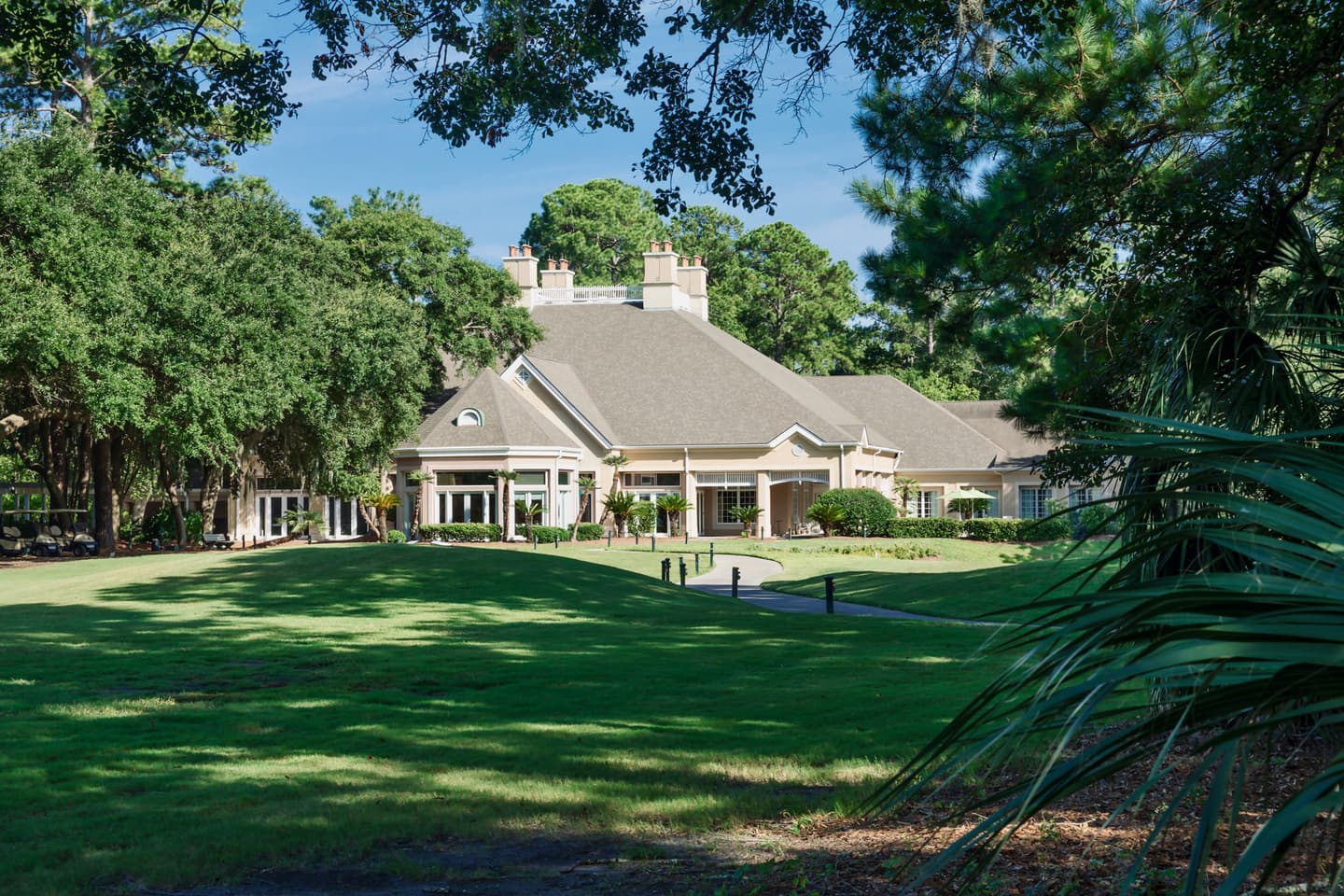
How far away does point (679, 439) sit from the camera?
50625mm

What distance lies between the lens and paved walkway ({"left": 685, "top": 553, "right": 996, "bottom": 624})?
23.0m

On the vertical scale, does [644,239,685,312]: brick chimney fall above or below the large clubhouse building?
above

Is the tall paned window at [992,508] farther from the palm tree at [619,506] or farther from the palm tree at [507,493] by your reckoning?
the palm tree at [507,493]

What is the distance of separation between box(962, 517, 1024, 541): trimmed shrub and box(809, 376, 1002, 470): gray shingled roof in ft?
24.9

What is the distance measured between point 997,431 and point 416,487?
27.0 metres

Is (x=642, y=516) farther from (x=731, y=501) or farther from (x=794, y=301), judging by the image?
(x=794, y=301)

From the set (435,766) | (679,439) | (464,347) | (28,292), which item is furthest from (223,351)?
(435,766)

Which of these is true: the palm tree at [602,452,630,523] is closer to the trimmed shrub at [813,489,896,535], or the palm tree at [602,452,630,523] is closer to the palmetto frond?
the trimmed shrub at [813,489,896,535]

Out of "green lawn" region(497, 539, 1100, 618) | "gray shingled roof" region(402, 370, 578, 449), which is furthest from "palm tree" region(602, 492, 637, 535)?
"gray shingled roof" region(402, 370, 578, 449)

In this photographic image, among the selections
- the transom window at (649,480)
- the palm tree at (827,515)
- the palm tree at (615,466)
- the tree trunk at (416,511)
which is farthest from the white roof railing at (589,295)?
the palm tree at (827,515)

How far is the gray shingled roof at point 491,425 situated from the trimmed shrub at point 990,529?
1578 cm

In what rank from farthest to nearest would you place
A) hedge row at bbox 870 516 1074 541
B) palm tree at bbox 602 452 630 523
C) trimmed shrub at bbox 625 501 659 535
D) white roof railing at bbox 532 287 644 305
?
white roof railing at bbox 532 287 644 305, palm tree at bbox 602 452 630 523, trimmed shrub at bbox 625 501 659 535, hedge row at bbox 870 516 1074 541

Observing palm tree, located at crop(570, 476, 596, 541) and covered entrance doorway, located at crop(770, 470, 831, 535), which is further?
covered entrance doorway, located at crop(770, 470, 831, 535)

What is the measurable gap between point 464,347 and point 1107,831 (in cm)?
4616
